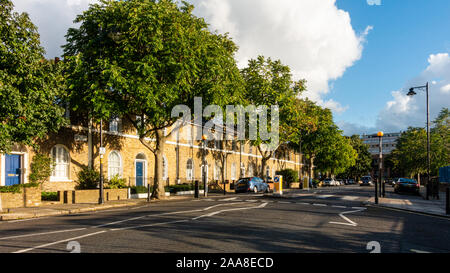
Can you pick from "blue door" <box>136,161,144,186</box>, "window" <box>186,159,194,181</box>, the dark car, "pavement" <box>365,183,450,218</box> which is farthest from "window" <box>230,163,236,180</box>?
"pavement" <box>365,183,450,218</box>

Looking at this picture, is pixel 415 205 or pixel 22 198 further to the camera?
pixel 415 205

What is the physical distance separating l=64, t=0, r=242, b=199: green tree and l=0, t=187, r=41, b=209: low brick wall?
16.6 feet

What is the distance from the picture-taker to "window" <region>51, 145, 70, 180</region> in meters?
21.1

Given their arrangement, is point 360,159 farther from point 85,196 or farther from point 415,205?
point 85,196

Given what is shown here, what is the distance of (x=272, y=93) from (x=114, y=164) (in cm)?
1881

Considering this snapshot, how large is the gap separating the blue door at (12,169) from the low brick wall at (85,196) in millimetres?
2426

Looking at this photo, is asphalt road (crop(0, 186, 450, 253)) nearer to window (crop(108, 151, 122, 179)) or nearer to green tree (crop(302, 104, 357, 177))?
window (crop(108, 151, 122, 179))

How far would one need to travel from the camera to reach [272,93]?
37094 mm

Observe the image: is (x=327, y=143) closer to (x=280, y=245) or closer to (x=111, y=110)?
(x=111, y=110)

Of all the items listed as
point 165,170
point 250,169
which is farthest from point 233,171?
point 165,170

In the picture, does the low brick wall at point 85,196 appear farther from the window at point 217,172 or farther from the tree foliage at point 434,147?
the tree foliage at point 434,147

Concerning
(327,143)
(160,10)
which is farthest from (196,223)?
(327,143)
